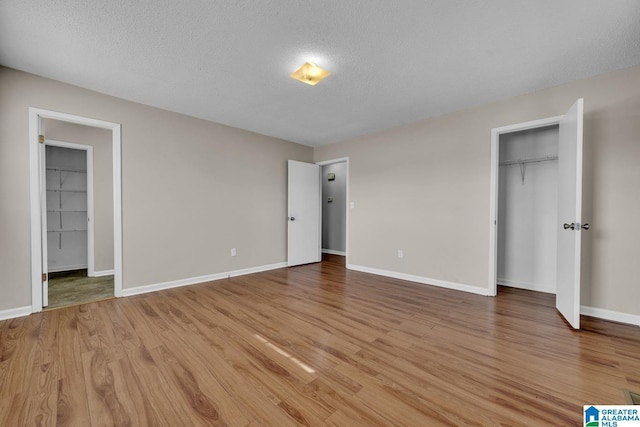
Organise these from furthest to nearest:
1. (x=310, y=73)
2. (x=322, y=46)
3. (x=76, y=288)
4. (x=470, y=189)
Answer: (x=76, y=288), (x=470, y=189), (x=310, y=73), (x=322, y=46)

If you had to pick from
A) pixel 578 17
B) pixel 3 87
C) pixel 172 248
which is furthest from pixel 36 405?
pixel 578 17

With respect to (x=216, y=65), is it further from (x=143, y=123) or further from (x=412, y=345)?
(x=412, y=345)

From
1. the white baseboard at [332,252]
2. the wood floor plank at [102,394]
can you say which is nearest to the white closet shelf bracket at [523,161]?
the white baseboard at [332,252]

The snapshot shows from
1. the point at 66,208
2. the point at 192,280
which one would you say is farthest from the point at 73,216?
the point at 192,280

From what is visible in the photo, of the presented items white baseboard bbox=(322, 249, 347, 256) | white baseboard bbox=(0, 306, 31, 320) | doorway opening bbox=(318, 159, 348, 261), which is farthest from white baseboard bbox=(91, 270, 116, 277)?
white baseboard bbox=(322, 249, 347, 256)

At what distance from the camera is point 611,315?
2.46 m

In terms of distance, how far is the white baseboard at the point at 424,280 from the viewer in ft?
10.8

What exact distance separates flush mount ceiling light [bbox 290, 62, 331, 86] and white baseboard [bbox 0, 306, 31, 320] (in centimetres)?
359

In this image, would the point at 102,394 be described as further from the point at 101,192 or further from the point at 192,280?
the point at 101,192

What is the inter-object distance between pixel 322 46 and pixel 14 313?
3923mm

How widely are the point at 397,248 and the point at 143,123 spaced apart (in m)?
4.06

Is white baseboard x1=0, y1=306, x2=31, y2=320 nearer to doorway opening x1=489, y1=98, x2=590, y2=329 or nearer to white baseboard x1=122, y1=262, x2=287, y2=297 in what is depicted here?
white baseboard x1=122, y1=262, x2=287, y2=297

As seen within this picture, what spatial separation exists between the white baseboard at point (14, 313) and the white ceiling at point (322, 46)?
240 centimetres

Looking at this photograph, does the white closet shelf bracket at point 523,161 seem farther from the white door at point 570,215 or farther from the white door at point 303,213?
the white door at point 303,213
